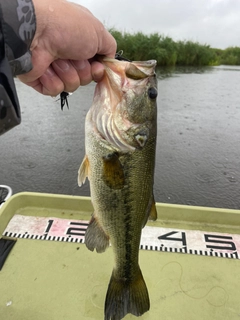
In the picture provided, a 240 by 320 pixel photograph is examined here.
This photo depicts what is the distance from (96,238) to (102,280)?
0.66m

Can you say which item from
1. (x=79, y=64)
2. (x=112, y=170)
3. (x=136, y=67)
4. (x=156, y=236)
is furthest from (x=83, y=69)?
(x=156, y=236)

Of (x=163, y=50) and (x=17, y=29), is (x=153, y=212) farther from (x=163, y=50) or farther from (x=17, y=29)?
(x=163, y=50)

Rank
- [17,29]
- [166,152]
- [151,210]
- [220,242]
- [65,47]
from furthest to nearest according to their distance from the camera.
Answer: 1. [166,152]
2. [220,242]
3. [151,210]
4. [65,47]
5. [17,29]

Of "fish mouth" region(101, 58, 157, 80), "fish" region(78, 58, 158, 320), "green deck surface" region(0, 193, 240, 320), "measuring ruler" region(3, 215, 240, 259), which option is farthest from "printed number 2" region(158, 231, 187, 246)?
"fish mouth" region(101, 58, 157, 80)

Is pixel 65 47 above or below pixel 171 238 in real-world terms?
above

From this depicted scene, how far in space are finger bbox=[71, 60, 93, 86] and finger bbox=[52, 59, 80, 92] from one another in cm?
2

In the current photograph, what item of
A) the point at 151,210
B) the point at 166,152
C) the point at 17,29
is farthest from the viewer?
the point at 166,152

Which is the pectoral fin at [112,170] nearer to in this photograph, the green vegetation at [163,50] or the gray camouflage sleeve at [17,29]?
the gray camouflage sleeve at [17,29]

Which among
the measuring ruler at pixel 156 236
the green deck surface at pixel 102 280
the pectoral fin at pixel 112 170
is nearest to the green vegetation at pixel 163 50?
the measuring ruler at pixel 156 236

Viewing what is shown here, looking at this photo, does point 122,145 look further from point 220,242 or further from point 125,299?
point 220,242

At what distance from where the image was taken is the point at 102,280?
232cm

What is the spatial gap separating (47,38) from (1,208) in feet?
6.33

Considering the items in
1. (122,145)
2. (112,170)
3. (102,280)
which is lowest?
(102,280)

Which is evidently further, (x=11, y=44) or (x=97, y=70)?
(x=97, y=70)
